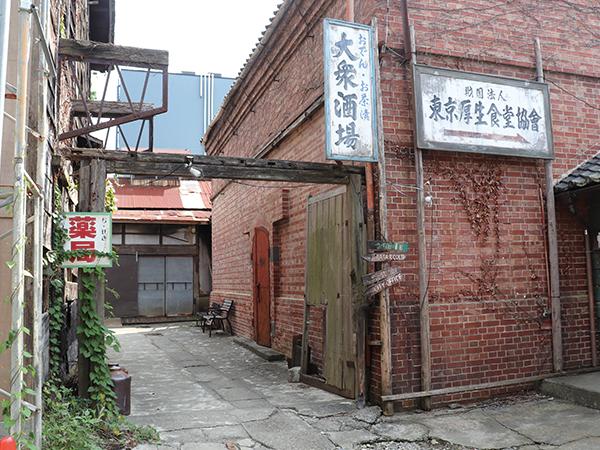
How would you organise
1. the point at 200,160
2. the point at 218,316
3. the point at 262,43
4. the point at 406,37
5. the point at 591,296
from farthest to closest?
the point at 218,316
the point at 262,43
the point at 591,296
the point at 406,37
the point at 200,160

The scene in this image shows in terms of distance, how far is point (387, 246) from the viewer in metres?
5.91

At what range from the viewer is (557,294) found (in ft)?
21.8

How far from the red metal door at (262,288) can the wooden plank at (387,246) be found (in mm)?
4346

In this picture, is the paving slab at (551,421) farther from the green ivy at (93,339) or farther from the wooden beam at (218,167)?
the green ivy at (93,339)

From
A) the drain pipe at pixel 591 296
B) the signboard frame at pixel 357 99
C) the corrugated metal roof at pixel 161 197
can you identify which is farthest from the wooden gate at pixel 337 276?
the corrugated metal roof at pixel 161 197

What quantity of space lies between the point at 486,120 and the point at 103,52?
5.30m

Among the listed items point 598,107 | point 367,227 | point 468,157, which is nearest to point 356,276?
point 367,227

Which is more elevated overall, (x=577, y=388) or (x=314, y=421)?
(x=577, y=388)

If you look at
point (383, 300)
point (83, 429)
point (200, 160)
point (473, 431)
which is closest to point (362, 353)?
point (383, 300)

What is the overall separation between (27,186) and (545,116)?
20.7 feet

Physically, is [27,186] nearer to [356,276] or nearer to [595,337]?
[356,276]

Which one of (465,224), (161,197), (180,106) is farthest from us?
(180,106)

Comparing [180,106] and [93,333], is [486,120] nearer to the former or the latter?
[93,333]

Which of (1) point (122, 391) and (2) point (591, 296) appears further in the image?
(2) point (591, 296)
